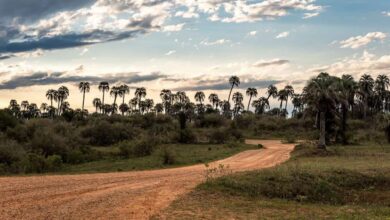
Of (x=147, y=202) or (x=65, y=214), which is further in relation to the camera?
(x=147, y=202)

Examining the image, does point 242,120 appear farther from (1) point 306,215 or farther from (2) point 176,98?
(1) point 306,215

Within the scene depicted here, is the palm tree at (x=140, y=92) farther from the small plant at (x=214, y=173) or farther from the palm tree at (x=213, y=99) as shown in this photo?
the small plant at (x=214, y=173)

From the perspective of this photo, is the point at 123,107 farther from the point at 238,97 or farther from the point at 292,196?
the point at 292,196

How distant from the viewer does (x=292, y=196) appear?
63.7 ft

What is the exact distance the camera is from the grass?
49.7 feet

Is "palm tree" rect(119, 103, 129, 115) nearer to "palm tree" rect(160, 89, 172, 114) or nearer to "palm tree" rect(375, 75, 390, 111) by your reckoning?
"palm tree" rect(160, 89, 172, 114)

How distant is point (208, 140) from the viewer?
226 feet

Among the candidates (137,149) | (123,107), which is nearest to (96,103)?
(123,107)

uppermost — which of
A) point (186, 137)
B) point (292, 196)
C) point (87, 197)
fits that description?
point (186, 137)

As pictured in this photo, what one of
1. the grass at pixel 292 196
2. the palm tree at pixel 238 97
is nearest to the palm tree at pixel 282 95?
the palm tree at pixel 238 97

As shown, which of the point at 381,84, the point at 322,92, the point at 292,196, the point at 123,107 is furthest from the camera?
the point at 123,107

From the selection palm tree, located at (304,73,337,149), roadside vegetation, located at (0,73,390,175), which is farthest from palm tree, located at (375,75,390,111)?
palm tree, located at (304,73,337,149)

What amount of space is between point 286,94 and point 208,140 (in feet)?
272

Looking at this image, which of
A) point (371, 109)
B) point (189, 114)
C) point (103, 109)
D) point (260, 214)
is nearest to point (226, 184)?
point (260, 214)
